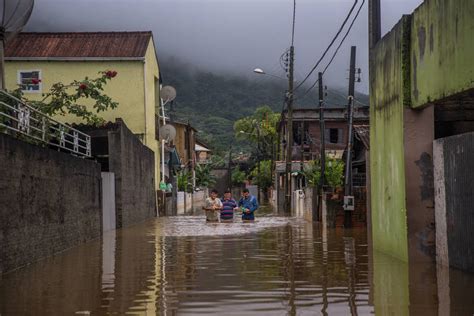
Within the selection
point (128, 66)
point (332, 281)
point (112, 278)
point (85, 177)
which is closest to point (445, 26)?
point (332, 281)

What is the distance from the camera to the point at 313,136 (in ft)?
238

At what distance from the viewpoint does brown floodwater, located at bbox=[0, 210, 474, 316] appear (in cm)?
948

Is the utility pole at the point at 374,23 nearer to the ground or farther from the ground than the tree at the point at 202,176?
farther from the ground

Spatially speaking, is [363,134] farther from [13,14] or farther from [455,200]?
[455,200]

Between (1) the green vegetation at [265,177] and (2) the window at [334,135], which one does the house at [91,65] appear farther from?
(1) the green vegetation at [265,177]

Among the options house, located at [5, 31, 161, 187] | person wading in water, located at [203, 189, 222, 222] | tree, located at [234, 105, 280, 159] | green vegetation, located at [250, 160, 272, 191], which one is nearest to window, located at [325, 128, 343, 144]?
tree, located at [234, 105, 280, 159]

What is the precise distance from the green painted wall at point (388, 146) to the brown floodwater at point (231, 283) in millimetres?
548

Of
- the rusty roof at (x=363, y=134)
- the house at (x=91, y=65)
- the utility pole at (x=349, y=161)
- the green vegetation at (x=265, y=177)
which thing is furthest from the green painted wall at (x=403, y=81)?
the green vegetation at (x=265, y=177)

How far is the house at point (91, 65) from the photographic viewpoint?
129 feet

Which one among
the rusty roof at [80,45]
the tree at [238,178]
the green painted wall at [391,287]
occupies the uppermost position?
the rusty roof at [80,45]

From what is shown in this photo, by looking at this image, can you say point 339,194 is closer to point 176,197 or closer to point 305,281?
point 305,281

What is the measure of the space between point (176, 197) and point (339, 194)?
1039 inches

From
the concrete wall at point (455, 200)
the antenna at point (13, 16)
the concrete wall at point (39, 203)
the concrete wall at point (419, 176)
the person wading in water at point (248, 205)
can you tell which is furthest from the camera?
the person wading in water at point (248, 205)

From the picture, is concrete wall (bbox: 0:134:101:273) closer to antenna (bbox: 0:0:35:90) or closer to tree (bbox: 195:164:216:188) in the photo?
antenna (bbox: 0:0:35:90)
